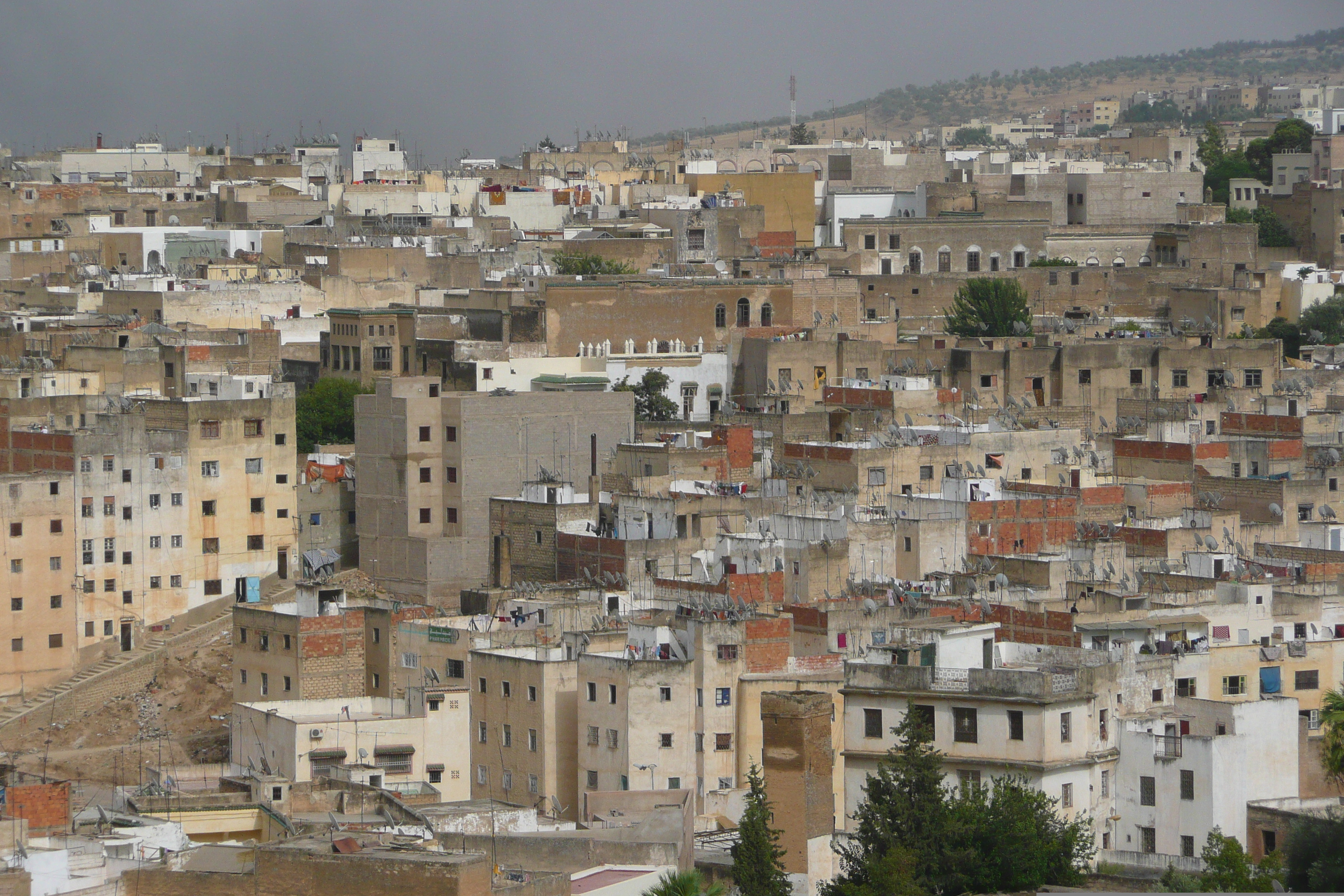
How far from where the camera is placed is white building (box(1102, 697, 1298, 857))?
24938 mm

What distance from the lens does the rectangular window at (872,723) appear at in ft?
82.7

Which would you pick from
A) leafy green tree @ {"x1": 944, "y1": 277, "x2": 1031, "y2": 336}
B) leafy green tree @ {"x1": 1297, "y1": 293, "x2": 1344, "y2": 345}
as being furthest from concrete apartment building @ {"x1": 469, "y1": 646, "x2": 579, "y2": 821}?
leafy green tree @ {"x1": 1297, "y1": 293, "x2": 1344, "y2": 345}

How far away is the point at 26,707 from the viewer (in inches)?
1460

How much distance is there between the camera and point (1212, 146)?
300 ft

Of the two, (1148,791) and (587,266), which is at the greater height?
(587,266)

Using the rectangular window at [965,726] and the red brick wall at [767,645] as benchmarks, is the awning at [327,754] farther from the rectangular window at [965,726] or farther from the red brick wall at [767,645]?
the rectangular window at [965,726]

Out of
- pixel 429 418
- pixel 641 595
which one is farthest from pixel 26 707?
pixel 641 595

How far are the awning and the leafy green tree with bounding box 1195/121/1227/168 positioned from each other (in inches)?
2256

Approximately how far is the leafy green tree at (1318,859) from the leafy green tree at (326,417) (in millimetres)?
28593

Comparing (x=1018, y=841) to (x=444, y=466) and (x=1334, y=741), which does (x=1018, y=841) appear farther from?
(x=444, y=466)

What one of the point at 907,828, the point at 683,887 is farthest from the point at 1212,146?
the point at 683,887

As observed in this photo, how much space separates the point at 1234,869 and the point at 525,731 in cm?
944

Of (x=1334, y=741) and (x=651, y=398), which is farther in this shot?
(x=651, y=398)

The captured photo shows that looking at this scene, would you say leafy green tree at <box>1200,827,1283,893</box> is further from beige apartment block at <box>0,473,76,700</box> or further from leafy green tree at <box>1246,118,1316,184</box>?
leafy green tree at <box>1246,118,1316,184</box>
